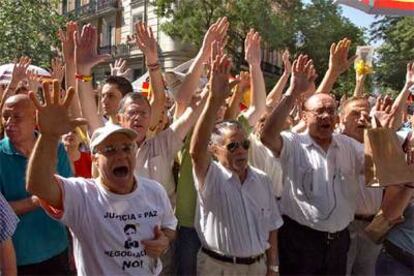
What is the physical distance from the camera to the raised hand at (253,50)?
4816 mm

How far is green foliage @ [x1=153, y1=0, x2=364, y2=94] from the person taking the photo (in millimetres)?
27281

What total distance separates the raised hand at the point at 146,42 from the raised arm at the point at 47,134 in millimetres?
2034

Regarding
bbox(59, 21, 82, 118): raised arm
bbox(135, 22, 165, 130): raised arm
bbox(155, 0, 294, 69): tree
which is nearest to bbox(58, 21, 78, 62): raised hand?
bbox(59, 21, 82, 118): raised arm

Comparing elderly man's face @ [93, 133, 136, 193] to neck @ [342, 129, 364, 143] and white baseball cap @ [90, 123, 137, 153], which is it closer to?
white baseball cap @ [90, 123, 137, 153]

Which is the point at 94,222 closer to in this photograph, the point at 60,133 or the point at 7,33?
the point at 60,133

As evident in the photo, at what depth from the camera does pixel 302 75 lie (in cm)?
385

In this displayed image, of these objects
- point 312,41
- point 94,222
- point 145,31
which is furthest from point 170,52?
point 94,222

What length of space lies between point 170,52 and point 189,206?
31.2 m

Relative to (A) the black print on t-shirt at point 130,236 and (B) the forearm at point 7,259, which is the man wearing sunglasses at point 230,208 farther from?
(B) the forearm at point 7,259

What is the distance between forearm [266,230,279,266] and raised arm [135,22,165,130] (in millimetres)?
1044

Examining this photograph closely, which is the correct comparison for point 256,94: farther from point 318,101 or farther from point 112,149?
point 112,149

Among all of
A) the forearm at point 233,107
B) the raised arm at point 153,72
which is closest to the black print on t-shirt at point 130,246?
the raised arm at point 153,72

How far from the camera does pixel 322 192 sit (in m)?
3.86

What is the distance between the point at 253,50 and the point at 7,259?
2.88 meters
